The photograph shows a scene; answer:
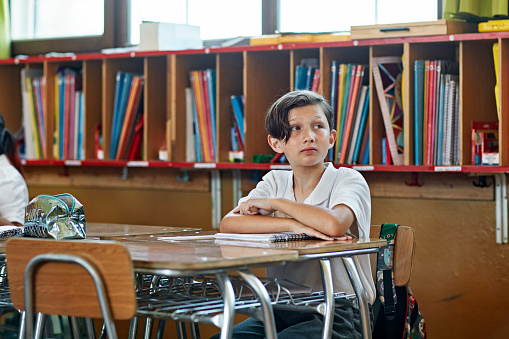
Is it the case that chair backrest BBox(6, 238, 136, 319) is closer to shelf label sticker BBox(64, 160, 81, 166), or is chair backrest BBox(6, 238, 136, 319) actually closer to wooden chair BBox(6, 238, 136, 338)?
wooden chair BBox(6, 238, 136, 338)

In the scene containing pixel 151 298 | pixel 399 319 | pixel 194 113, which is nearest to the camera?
pixel 151 298

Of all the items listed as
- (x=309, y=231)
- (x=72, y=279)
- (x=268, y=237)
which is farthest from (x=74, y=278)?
(x=309, y=231)

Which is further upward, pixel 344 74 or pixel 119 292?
pixel 344 74

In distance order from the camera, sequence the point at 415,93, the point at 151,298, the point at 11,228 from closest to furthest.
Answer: the point at 151,298, the point at 11,228, the point at 415,93

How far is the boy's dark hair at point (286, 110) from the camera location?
7.61ft

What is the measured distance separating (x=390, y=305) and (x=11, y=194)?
1636 millimetres

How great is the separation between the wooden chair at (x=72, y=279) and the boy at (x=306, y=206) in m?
0.58

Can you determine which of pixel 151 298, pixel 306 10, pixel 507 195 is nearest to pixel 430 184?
pixel 507 195

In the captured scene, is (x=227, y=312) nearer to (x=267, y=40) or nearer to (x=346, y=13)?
(x=267, y=40)

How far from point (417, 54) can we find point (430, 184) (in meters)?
0.57

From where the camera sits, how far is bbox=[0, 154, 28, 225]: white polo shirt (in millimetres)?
2969

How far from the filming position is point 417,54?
9.81 feet

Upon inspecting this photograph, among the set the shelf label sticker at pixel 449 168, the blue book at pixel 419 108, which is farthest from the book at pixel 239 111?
the shelf label sticker at pixel 449 168

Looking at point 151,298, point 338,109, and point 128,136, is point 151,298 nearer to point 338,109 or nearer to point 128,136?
point 338,109
